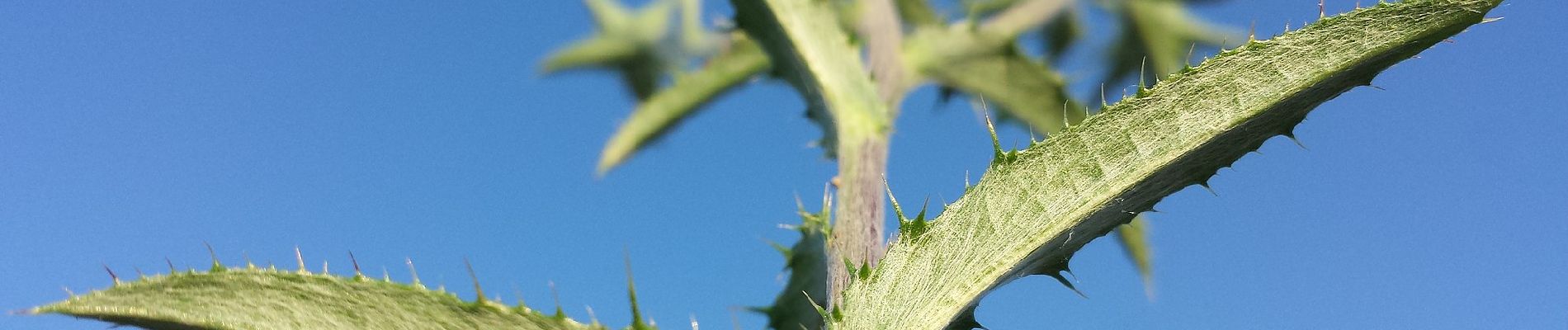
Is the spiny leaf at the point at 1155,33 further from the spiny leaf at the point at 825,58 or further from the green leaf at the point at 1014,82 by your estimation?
the spiny leaf at the point at 825,58

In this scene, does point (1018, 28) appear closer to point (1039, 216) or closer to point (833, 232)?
point (833, 232)

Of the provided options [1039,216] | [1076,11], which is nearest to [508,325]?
[1039,216]

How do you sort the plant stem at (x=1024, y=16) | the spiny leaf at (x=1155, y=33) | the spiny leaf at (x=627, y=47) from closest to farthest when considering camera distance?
1. the plant stem at (x=1024, y=16)
2. the spiny leaf at (x=1155, y=33)
3. the spiny leaf at (x=627, y=47)

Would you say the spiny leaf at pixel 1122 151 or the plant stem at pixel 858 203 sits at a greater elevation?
the plant stem at pixel 858 203

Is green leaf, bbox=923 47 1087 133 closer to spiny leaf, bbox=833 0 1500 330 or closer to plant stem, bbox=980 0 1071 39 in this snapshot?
plant stem, bbox=980 0 1071 39

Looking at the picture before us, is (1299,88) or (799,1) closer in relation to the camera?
(1299,88)

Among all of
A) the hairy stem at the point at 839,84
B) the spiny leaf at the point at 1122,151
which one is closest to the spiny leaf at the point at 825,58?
the hairy stem at the point at 839,84
